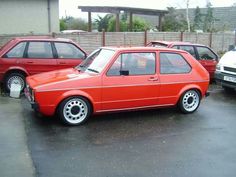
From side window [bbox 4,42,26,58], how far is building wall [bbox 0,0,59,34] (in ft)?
31.2

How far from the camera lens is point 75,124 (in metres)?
7.16

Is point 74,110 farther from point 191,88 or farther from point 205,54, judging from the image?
point 205,54

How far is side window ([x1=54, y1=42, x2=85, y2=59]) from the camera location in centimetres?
1052

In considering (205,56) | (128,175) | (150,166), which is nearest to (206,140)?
(150,166)

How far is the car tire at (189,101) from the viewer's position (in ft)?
27.0

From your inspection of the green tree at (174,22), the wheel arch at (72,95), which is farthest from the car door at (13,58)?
the green tree at (174,22)

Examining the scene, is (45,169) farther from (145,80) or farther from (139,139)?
(145,80)

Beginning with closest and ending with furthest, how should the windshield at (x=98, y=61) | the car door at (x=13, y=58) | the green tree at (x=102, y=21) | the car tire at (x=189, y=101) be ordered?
the windshield at (x=98, y=61) → the car tire at (x=189, y=101) → the car door at (x=13, y=58) → the green tree at (x=102, y=21)

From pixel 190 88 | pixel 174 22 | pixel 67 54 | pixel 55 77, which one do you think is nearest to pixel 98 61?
pixel 55 77

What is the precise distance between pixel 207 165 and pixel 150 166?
0.85m

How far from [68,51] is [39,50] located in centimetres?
83

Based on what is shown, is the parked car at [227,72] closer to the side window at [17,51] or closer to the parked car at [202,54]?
the parked car at [202,54]

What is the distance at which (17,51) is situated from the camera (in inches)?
399

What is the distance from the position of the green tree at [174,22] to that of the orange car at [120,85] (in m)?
24.2
